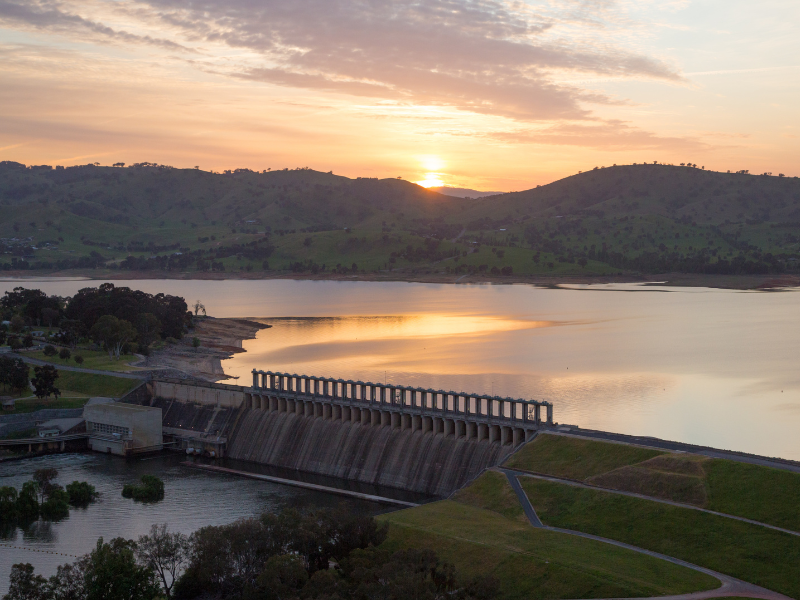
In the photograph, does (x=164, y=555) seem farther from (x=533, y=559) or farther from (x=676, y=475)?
(x=676, y=475)

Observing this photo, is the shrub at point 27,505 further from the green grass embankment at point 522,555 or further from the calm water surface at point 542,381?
the green grass embankment at point 522,555

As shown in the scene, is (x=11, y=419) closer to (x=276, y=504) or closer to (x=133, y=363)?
(x=133, y=363)

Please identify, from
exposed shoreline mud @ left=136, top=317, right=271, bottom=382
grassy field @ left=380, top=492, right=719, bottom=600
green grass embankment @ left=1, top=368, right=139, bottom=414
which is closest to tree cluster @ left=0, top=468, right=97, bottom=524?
green grass embankment @ left=1, top=368, right=139, bottom=414

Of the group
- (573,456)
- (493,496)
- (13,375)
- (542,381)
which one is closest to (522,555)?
(493,496)

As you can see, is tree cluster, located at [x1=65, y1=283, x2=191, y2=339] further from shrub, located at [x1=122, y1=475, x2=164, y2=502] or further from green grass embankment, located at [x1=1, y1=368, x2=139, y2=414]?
shrub, located at [x1=122, y1=475, x2=164, y2=502]

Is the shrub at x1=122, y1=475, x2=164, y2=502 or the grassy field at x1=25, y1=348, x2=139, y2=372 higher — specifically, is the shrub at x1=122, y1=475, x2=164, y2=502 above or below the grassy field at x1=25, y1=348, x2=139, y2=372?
below
